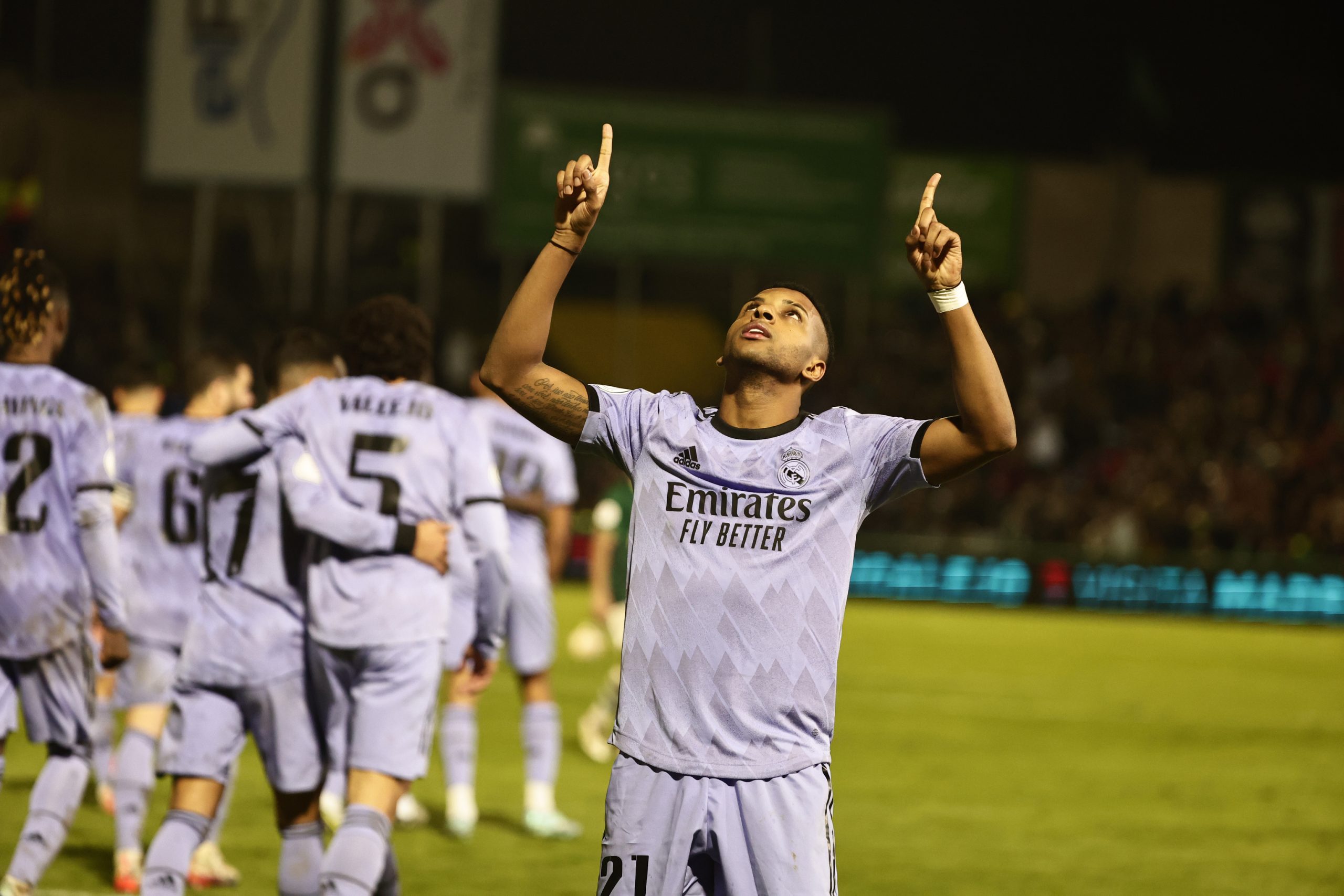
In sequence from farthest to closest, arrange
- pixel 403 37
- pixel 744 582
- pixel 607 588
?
pixel 403 37 < pixel 607 588 < pixel 744 582

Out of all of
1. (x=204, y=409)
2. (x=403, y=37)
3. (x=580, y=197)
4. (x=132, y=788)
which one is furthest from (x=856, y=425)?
(x=403, y=37)

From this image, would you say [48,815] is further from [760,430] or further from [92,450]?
[760,430]

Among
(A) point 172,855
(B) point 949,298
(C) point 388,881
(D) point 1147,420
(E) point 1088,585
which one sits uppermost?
(B) point 949,298

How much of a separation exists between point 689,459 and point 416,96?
66.8ft

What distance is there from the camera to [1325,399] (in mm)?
28594

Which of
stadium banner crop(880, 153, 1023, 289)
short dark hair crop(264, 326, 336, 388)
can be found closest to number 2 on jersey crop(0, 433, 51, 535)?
short dark hair crop(264, 326, 336, 388)

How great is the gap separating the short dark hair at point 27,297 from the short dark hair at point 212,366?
1011 millimetres

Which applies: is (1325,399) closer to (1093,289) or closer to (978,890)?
(1093,289)

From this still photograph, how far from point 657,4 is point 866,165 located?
8906 mm

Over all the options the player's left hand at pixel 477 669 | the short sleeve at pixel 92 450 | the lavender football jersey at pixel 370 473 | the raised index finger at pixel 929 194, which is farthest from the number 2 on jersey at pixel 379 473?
the raised index finger at pixel 929 194

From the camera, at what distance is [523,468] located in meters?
8.75

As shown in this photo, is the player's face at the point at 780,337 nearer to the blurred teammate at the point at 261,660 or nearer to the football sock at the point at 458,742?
the blurred teammate at the point at 261,660

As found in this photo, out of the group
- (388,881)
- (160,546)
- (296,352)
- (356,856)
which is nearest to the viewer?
(356,856)

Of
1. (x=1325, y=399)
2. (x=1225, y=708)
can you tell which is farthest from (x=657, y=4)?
(x=1225, y=708)
